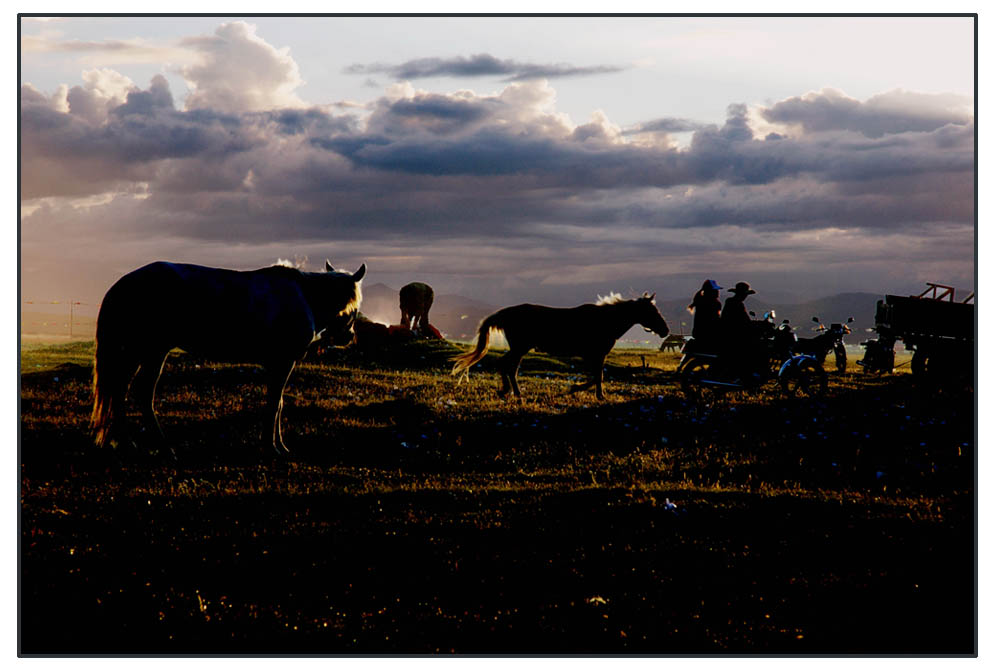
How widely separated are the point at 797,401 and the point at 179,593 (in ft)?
53.2

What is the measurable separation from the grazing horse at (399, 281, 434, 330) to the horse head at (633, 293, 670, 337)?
16986 millimetres

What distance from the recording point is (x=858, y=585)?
7.37 m

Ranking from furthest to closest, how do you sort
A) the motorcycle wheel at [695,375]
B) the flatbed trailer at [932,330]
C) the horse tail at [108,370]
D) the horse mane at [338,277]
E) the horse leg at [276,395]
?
1. the flatbed trailer at [932,330]
2. the motorcycle wheel at [695,375]
3. the horse mane at [338,277]
4. the horse leg at [276,395]
5. the horse tail at [108,370]

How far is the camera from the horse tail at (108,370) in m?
10.6

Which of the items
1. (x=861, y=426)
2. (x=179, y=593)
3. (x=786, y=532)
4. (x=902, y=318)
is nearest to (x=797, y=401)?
(x=861, y=426)

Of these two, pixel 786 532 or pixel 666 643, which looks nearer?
pixel 666 643

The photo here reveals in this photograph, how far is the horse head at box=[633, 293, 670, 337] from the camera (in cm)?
1983

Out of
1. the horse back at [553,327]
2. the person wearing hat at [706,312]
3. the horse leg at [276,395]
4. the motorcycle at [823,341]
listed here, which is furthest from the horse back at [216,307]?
the motorcycle at [823,341]

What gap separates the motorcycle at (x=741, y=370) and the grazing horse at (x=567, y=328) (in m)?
2.01

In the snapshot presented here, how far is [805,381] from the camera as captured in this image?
21984 millimetres

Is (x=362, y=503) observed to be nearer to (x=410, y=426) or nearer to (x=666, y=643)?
(x=666, y=643)

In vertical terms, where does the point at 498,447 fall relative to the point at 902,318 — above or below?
below

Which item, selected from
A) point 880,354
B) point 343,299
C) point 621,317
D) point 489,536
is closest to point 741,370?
point 621,317

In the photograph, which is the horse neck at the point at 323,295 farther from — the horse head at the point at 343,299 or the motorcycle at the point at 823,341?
the motorcycle at the point at 823,341
